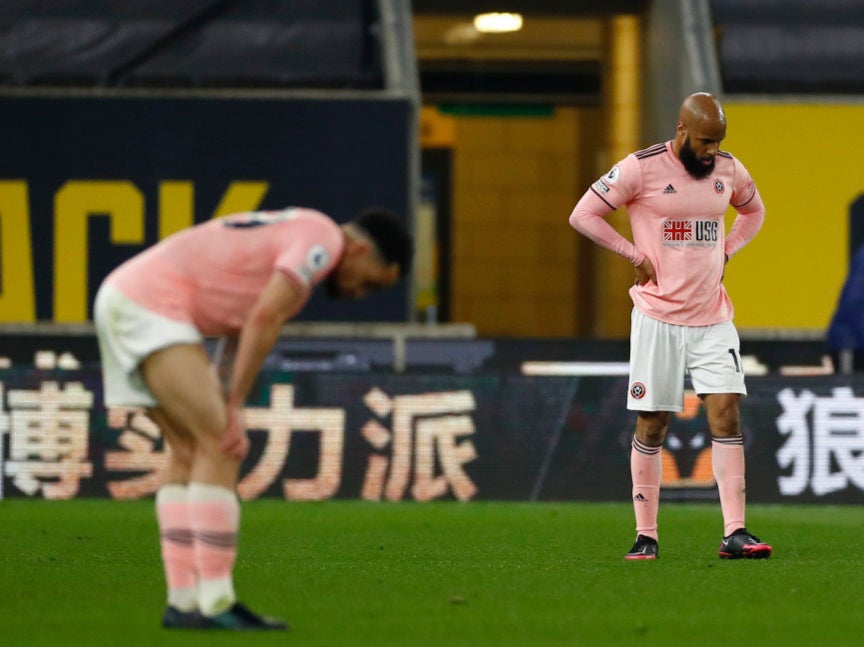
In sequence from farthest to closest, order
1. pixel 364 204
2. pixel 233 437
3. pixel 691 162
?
1. pixel 364 204
2. pixel 691 162
3. pixel 233 437

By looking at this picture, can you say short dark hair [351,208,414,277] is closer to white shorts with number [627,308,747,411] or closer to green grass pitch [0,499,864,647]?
green grass pitch [0,499,864,647]

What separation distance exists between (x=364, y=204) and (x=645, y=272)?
357 inches

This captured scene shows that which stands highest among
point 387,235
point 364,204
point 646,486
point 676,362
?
point 364,204

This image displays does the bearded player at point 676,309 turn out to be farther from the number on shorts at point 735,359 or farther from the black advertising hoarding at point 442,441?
the black advertising hoarding at point 442,441

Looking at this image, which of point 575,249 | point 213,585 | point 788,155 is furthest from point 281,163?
point 213,585

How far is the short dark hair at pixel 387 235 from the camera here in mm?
6398

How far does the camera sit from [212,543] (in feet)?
20.3

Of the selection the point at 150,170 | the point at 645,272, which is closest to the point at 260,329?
the point at 645,272

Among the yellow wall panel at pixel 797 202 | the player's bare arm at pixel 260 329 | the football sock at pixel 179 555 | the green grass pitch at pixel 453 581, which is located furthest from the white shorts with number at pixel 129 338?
the yellow wall panel at pixel 797 202

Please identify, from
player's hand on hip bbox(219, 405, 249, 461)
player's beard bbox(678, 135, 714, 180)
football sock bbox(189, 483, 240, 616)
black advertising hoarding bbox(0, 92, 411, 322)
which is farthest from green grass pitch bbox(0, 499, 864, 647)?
black advertising hoarding bbox(0, 92, 411, 322)

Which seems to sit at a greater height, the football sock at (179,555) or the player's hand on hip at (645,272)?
the player's hand on hip at (645,272)

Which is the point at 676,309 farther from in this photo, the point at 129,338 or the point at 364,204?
the point at 364,204

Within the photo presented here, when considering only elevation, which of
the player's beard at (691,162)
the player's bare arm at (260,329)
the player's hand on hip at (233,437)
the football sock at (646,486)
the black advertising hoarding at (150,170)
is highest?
the black advertising hoarding at (150,170)

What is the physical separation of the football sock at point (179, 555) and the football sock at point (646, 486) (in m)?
3.13
